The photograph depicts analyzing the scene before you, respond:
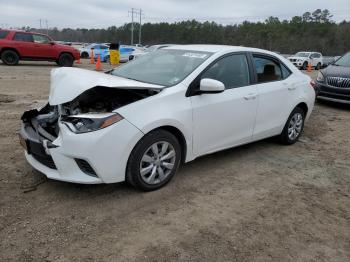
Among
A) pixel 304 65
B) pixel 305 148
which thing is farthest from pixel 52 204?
pixel 304 65

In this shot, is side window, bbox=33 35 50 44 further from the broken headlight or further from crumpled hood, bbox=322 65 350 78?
the broken headlight

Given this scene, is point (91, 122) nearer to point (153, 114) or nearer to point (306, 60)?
point (153, 114)

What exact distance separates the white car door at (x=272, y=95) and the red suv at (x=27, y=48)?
50.3 ft

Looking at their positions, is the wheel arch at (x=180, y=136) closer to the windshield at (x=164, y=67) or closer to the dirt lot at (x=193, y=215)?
the dirt lot at (x=193, y=215)

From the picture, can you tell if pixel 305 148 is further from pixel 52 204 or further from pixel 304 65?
pixel 304 65

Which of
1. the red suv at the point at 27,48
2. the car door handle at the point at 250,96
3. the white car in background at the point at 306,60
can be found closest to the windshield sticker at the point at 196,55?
the car door handle at the point at 250,96

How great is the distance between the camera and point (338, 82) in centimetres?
961

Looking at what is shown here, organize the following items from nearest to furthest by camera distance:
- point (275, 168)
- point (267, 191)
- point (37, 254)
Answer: point (37, 254)
point (267, 191)
point (275, 168)

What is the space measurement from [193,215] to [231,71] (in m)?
A: 2.05

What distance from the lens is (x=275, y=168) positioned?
198 inches

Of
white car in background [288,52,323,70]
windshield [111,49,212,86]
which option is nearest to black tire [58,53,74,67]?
windshield [111,49,212,86]

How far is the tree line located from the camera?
6962 cm

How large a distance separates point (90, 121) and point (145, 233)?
1.18m

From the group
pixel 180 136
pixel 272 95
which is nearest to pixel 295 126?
pixel 272 95
